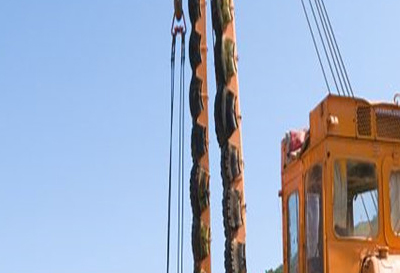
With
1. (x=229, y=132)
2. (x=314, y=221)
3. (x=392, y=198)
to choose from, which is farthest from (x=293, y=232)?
(x=229, y=132)

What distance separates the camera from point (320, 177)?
22.9 feet

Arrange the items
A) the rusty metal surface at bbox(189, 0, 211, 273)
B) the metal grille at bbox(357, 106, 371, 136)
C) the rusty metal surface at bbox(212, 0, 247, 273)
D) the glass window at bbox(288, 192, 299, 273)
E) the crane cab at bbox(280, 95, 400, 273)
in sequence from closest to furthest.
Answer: the crane cab at bbox(280, 95, 400, 273) → the metal grille at bbox(357, 106, 371, 136) → the glass window at bbox(288, 192, 299, 273) → the rusty metal surface at bbox(212, 0, 247, 273) → the rusty metal surface at bbox(189, 0, 211, 273)

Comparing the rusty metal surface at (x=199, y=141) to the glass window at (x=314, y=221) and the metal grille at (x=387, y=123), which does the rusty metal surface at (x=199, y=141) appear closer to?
the glass window at (x=314, y=221)

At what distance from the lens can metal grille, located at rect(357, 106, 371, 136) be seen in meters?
7.12

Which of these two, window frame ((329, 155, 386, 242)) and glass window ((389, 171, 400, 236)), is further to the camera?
glass window ((389, 171, 400, 236))

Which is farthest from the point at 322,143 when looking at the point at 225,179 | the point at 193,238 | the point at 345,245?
the point at 193,238

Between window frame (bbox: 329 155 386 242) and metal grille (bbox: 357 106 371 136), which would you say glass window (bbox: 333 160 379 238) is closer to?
window frame (bbox: 329 155 386 242)

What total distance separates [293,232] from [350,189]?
0.94 meters

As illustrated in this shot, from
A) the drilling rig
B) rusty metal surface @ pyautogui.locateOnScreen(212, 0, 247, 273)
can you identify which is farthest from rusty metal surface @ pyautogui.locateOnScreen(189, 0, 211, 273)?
the drilling rig

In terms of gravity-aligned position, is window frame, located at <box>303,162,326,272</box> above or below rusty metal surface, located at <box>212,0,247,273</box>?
below

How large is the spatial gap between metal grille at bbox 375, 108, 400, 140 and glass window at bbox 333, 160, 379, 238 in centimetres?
37

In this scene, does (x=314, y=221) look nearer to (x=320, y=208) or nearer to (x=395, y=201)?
(x=320, y=208)

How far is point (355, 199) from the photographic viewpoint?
6.94 metres

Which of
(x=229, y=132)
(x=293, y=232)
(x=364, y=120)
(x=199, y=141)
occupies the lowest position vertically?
(x=293, y=232)
